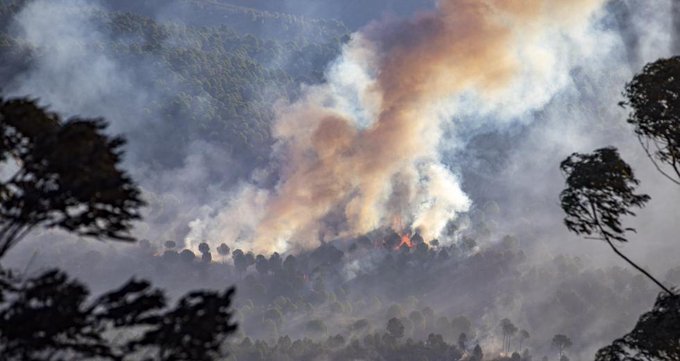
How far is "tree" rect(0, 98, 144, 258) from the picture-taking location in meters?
15.6

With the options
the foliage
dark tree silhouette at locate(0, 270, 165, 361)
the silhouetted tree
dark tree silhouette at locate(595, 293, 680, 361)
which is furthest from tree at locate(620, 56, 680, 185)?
dark tree silhouette at locate(0, 270, 165, 361)

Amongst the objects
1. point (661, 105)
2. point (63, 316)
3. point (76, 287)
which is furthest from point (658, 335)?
point (63, 316)

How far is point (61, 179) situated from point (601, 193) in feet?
59.7

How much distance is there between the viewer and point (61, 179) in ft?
51.9

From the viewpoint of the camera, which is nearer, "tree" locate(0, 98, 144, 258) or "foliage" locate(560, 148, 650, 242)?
"tree" locate(0, 98, 144, 258)

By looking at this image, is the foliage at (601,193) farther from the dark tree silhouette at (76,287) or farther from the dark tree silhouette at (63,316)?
the dark tree silhouette at (63,316)

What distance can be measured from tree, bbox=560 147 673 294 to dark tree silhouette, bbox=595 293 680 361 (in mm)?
1430

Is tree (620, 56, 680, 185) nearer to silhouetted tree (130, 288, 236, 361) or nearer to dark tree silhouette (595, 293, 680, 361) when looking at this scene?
dark tree silhouette (595, 293, 680, 361)

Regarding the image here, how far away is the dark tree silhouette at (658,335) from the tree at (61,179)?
17.2 metres

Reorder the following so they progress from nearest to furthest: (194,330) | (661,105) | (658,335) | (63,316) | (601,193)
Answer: (63,316), (194,330), (658,335), (601,193), (661,105)

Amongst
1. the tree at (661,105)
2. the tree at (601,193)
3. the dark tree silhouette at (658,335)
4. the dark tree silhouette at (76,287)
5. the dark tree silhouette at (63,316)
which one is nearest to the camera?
the dark tree silhouette at (63,316)

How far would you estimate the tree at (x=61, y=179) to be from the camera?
51.3 ft

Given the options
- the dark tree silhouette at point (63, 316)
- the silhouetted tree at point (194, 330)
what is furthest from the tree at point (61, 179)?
the silhouetted tree at point (194, 330)

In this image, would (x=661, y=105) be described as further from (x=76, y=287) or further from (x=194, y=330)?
(x=76, y=287)
